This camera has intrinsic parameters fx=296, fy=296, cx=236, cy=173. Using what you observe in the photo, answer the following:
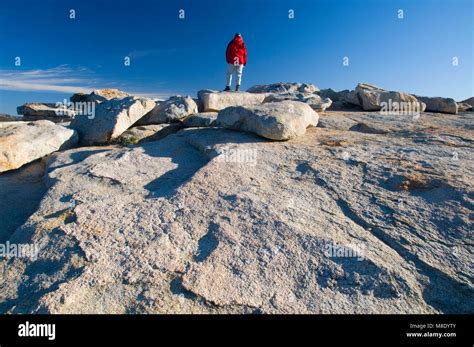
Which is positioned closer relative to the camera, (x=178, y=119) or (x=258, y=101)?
(x=178, y=119)

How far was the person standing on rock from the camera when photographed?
14367 millimetres

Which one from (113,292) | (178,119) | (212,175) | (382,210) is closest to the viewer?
(113,292)

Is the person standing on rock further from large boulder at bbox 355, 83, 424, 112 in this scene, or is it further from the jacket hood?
large boulder at bbox 355, 83, 424, 112

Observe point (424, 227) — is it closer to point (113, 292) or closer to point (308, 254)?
point (308, 254)

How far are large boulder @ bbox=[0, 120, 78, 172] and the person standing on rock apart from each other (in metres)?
8.00

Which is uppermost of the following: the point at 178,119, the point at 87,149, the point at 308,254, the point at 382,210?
the point at 178,119

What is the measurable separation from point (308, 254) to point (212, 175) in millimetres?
2540

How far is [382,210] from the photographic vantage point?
4.75m

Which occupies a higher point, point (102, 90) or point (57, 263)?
point (102, 90)

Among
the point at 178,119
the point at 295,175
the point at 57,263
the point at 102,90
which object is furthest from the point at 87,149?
the point at 102,90

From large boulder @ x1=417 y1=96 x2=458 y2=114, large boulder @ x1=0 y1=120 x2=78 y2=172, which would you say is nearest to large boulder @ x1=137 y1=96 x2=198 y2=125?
large boulder @ x1=0 y1=120 x2=78 y2=172

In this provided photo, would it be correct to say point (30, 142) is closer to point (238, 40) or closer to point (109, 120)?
point (109, 120)

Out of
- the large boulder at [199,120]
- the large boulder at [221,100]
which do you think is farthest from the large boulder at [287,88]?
the large boulder at [199,120]
